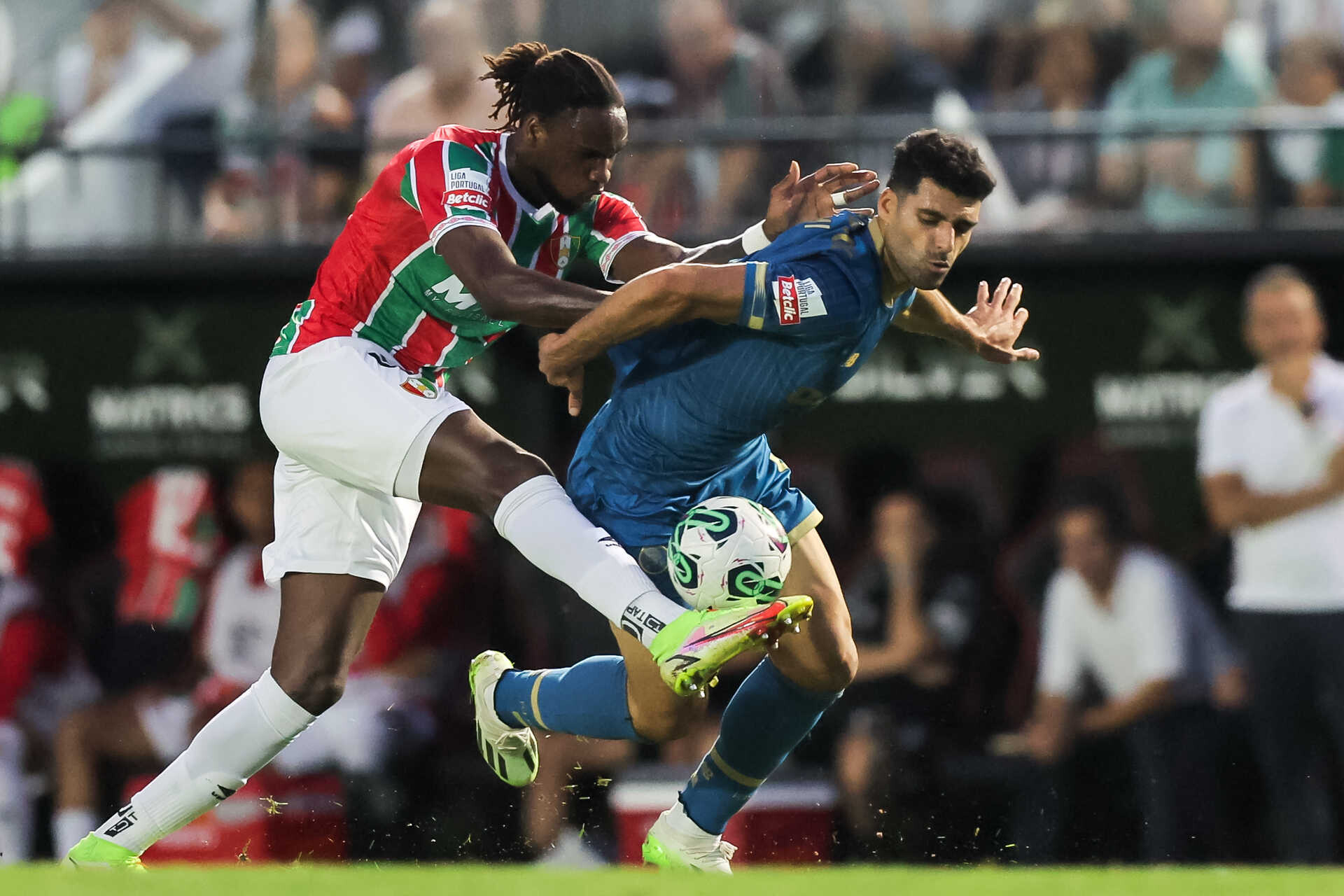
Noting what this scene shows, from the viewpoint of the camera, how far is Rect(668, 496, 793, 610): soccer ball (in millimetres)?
4926

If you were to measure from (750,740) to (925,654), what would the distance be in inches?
125

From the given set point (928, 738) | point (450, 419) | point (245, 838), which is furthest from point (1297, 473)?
point (245, 838)

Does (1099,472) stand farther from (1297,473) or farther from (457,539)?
(457,539)

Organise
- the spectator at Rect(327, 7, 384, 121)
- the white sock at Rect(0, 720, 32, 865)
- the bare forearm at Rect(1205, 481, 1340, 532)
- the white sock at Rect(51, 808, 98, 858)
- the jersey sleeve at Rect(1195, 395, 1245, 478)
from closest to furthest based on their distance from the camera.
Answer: the bare forearm at Rect(1205, 481, 1340, 532) < the jersey sleeve at Rect(1195, 395, 1245, 478) < the spectator at Rect(327, 7, 384, 121) < the white sock at Rect(51, 808, 98, 858) < the white sock at Rect(0, 720, 32, 865)

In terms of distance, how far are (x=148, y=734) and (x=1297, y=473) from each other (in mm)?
5422

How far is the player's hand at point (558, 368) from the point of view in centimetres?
502

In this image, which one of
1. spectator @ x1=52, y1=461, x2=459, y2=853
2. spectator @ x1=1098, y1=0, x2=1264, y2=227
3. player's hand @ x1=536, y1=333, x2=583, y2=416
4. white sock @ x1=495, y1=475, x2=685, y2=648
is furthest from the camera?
spectator @ x1=52, y1=461, x2=459, y2=853

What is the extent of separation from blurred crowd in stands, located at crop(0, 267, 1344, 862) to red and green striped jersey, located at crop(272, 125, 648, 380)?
10.3 ft

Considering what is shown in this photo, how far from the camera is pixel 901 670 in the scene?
8.60 metres

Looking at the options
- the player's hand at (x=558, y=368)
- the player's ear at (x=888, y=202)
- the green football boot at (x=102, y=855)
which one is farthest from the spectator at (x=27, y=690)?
the player's ear at (x=888, y=202)

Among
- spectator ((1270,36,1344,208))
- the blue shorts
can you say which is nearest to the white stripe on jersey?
the blue shorts

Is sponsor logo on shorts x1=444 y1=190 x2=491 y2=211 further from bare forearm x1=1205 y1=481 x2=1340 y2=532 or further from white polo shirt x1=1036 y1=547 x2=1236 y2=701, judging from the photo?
white polo shirt x1=1036 y1=547 x2=1236 y2=701

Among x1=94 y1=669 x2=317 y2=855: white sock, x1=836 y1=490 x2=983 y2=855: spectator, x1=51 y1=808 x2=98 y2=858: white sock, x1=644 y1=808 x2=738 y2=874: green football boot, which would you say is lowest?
x1=51 y1=808 x2=98 y2=858: white sock

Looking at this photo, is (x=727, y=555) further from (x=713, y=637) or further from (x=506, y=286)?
(x=506, y=286)
